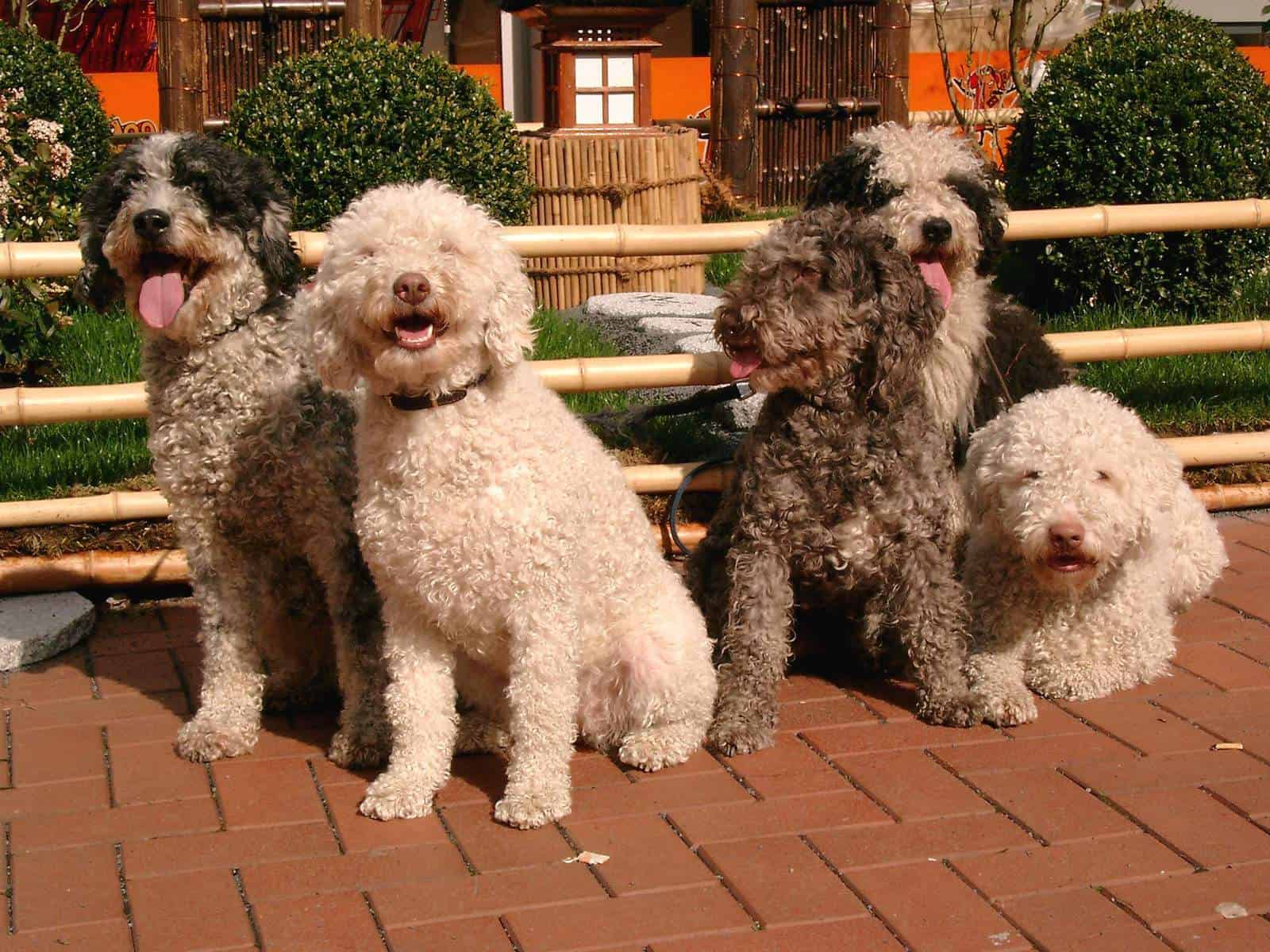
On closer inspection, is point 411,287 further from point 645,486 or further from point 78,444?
point 78,444

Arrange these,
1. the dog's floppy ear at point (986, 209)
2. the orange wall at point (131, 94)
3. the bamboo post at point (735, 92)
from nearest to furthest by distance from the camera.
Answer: the dog's floppy ear at point (986, 209)
the bamboo post at point (735, 92)
the orange wall at point (131, 94)

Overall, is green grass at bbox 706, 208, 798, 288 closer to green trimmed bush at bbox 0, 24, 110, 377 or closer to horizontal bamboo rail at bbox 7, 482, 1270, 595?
green trimmed bush at bbox 0, 24, 110, 377

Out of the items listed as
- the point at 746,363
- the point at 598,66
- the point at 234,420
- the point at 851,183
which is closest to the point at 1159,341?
the point at 851,183

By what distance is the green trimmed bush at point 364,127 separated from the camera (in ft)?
21.7

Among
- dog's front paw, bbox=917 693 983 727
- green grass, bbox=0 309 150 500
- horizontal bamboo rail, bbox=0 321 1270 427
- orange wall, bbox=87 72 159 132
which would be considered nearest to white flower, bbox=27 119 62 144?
green grass, bbox=0 309 150 500

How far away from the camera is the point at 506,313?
3.44 m

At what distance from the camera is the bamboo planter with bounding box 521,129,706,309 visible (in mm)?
7980

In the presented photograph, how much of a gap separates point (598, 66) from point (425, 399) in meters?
5.20

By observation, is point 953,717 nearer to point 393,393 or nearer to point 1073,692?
point 1073,692

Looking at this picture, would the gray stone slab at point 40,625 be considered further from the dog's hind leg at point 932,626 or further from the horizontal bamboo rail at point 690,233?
the dog's hind leg at point 932,626

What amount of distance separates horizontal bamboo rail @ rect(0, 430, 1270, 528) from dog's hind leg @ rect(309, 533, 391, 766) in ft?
3.46

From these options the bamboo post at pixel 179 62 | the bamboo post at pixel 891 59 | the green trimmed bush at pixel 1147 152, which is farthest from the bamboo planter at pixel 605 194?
the bamboo post at pixel 891 59

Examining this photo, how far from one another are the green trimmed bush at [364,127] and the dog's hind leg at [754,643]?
10.6 feet

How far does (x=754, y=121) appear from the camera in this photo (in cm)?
1062
